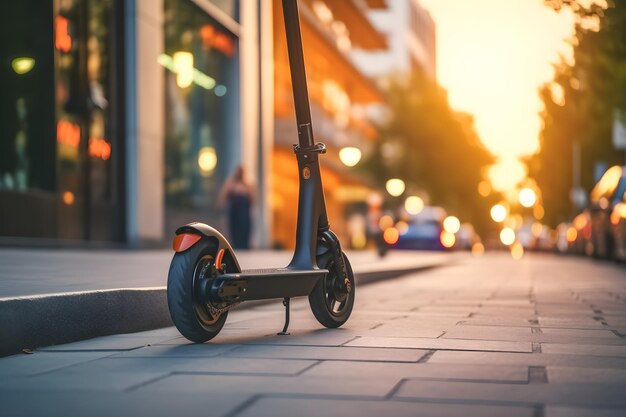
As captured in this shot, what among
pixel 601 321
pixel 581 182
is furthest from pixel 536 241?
pixel 601 321

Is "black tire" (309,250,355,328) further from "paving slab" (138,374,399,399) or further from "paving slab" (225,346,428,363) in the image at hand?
"paving slab" (138,374,399,399)

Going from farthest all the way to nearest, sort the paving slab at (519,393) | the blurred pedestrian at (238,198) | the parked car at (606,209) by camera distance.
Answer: the parked car at (606,209)
the blurred pedestrian at (238,198)
the paving slab at (519,393)

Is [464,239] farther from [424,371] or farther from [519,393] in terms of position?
[519,393]

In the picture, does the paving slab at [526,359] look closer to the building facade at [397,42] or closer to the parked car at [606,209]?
the parked car at [606,209]

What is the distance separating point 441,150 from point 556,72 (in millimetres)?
44399

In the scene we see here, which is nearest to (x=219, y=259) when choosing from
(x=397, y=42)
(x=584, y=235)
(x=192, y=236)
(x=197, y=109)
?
(x=192, y=236)

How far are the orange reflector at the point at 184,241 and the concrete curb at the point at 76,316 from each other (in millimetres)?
811

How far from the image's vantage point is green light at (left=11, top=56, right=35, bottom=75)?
1698 centimetres

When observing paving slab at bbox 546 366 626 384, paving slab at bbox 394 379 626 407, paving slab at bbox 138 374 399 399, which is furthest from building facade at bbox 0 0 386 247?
paving slab at bbox 394 379 626 407

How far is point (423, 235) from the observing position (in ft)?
131

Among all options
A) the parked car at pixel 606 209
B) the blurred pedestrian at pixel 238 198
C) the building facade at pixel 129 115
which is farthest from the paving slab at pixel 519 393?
the parked car at pixel 606 209

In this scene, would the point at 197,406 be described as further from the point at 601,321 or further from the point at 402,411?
the point at 601,321

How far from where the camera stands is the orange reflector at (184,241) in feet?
19.6

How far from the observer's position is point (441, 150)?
67.8 meters
